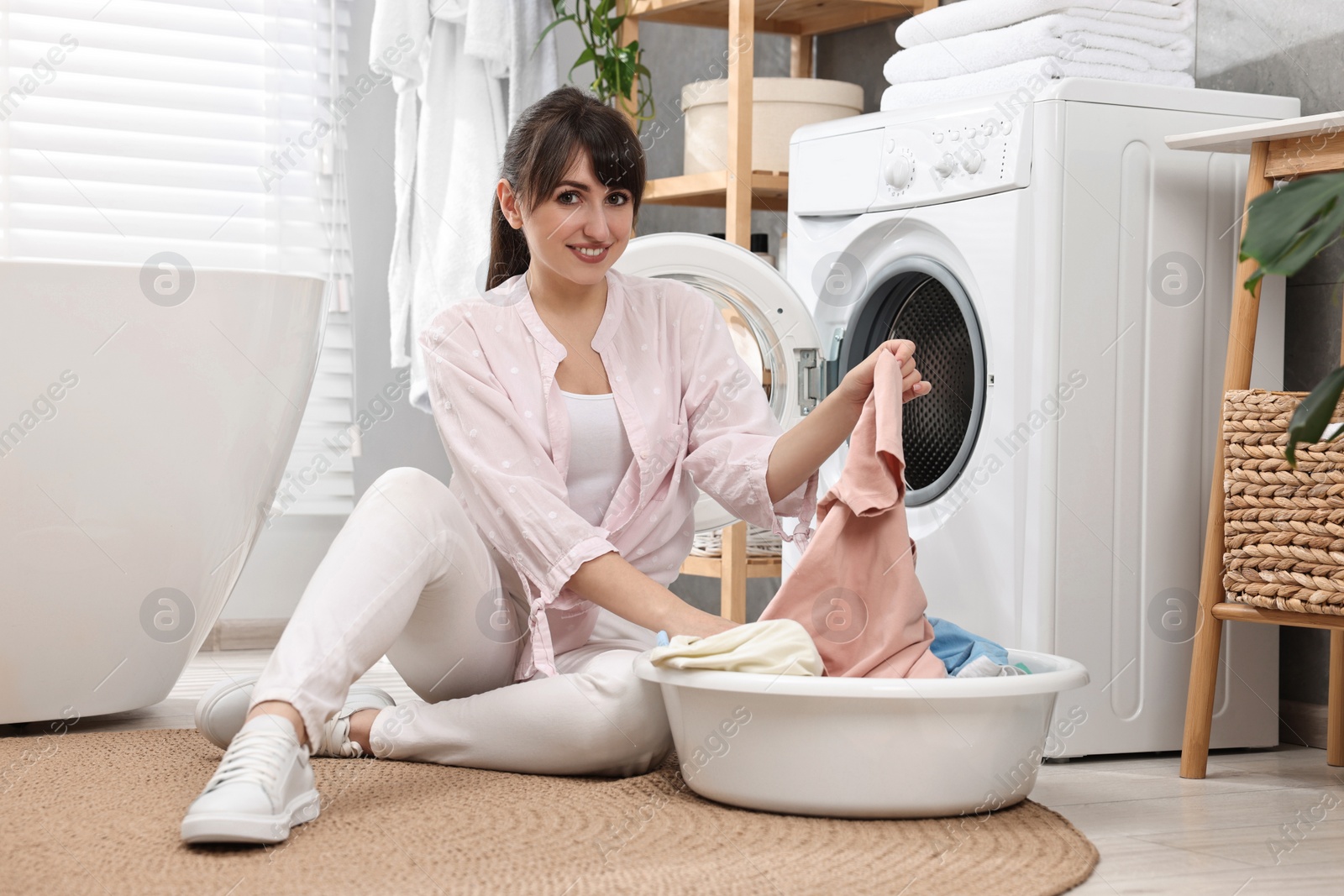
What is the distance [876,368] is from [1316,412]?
60 cm

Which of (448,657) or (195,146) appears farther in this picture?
(195,146)

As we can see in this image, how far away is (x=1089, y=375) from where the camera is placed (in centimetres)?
176

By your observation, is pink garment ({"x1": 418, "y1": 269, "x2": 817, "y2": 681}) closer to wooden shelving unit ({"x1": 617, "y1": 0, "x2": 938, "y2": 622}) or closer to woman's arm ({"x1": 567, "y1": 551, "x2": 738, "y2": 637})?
woman's arm ({"x1": 567, "y1": 551, "x2": 738, "y2": 637})

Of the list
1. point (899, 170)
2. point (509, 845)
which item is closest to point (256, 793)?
point (509, 845)

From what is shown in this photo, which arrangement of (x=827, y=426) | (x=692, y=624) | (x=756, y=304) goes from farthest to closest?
(x=756, y=304), (x=827, y=426), (x=692, y=624)

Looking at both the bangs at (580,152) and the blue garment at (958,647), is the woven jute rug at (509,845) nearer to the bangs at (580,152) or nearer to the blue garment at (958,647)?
the blue garment at (958,647)

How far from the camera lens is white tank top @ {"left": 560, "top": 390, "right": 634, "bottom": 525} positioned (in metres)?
1.61

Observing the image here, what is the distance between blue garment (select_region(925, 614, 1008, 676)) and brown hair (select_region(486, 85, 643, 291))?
62 cm

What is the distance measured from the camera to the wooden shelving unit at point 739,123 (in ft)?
8.08

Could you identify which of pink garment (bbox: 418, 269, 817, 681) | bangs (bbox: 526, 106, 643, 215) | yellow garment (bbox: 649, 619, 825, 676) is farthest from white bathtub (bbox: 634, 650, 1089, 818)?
bangs (bbox: 526, 106, 643, 215)

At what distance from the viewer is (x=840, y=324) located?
2117mm

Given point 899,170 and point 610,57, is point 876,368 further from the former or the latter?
point 610,57

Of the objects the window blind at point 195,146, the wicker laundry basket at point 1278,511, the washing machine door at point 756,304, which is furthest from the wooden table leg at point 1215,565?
the window blind at point 195,146

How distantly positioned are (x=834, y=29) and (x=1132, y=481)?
54.2 inches
